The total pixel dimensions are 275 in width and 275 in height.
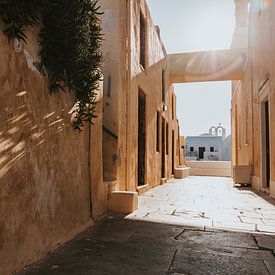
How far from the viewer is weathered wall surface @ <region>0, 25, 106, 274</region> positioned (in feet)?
7.73

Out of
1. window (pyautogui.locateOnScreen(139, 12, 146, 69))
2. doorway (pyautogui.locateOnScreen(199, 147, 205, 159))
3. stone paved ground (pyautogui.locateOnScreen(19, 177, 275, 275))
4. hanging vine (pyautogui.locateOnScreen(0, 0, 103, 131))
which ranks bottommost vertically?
stone paved ground (pyautogui.locateOnScreen(19, 177, 275, 275))

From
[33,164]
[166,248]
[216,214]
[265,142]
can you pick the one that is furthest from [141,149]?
[33,164]

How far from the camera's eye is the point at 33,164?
8.96ft

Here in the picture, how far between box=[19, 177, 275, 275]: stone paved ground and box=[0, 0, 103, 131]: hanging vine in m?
1.49

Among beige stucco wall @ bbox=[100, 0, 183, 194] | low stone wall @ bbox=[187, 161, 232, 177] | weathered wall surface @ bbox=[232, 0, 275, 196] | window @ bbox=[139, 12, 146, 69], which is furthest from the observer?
low stone wall @ bbox=[187, 161, 232, 177]

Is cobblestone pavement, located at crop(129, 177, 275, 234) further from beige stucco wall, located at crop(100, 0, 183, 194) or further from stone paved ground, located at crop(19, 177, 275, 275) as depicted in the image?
beige stucco wall, located at crop(100, 0, 183, 194)

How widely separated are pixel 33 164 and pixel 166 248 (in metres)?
1.71

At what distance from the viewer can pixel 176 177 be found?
1673cm

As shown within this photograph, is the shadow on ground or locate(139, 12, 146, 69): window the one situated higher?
locate(139, 12, 146, 69): window

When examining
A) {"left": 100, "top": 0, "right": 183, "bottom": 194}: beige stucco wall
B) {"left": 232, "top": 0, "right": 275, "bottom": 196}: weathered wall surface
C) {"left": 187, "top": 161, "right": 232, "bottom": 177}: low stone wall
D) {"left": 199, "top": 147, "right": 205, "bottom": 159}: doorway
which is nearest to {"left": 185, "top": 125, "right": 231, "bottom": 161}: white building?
{"left": 199, "top": 147, "right": 205, "bottom": 159}: doorway

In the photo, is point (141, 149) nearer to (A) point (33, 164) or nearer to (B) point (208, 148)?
(A) point (33, 164)

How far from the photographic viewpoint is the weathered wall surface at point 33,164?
236cm

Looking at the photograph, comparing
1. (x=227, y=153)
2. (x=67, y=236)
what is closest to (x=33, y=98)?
(x=67, y=236)

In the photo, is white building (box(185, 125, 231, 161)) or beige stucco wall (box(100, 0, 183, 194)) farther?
white building (box(185, 125, 231, 161))
